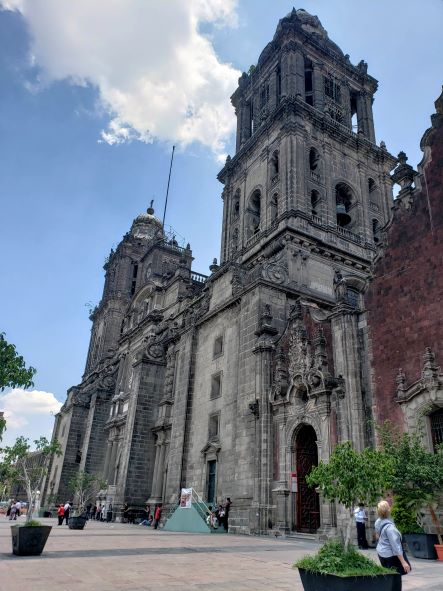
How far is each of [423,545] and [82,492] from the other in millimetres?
28301

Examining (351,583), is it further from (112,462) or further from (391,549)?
(112,462)

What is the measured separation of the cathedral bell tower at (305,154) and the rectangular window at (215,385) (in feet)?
35.4

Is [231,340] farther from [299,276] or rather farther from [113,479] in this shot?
[113,479]

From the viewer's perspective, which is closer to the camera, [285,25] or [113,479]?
[113,479]

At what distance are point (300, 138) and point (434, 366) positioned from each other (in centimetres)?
2529

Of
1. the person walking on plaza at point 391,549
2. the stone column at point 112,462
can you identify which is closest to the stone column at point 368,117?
the stone column at point 112,462

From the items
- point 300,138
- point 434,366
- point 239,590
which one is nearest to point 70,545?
point 239,590

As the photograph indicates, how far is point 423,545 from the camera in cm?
1286

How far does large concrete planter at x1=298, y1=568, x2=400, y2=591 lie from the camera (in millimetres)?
5477

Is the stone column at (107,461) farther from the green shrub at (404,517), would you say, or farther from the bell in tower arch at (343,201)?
the green shrub at (404,517)

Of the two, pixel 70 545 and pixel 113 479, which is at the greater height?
pixel 113 479

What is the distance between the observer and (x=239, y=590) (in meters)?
7.46

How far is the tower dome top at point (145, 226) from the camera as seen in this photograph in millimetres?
68019

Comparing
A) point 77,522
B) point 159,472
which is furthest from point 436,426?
point 159,472
